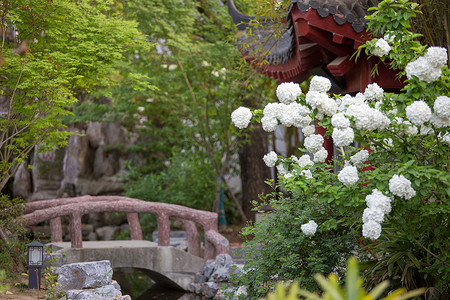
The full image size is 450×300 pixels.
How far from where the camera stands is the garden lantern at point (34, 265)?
24.5 ft

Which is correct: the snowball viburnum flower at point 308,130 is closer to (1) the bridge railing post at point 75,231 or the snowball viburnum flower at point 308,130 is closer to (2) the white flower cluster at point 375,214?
(2) the white flower cluster at point 375,214

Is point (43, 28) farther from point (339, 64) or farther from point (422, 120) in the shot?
point (422, 120)

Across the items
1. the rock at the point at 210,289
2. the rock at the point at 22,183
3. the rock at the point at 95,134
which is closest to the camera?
the rock at the point at 210,289

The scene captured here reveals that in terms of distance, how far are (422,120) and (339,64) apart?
3.37 metres

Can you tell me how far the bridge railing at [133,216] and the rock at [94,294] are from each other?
2.57 metres

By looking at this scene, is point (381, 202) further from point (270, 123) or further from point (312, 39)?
point (312, 39)

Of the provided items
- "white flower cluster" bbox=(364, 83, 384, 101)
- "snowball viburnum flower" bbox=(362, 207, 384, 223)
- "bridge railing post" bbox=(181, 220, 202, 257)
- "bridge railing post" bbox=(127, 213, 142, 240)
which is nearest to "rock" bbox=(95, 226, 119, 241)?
"bridge railing post" bbox=(127, 213, 142, 240)

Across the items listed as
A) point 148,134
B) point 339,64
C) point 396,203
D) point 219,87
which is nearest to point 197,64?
point 219,87

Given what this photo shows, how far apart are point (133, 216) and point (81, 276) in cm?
351

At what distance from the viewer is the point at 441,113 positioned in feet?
14.5

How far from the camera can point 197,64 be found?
1365 centimetres

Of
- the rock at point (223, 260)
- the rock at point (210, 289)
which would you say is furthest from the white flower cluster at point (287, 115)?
the rock at point (223, 260)

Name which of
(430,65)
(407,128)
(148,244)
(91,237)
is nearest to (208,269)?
(148,244)

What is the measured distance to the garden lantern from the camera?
7468 mm
